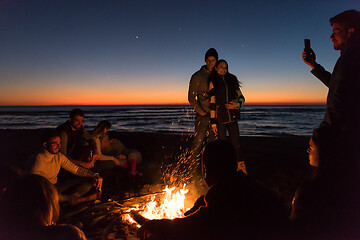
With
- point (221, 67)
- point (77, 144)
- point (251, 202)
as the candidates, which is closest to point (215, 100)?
point (221, 67)

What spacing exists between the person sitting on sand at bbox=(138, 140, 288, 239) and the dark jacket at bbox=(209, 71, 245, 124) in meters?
3.87

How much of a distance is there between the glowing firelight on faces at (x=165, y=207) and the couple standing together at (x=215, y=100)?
1706 millimetres

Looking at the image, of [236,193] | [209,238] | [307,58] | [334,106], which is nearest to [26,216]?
[209,238]

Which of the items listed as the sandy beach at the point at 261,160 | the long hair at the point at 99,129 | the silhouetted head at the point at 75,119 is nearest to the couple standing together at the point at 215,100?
the sandy beach at the point at 261,160

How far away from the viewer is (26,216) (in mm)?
1573

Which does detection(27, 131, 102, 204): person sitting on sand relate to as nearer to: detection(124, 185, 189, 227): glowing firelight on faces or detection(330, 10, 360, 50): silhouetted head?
detection(124, 185, 189, 227): glowing firelight on faces

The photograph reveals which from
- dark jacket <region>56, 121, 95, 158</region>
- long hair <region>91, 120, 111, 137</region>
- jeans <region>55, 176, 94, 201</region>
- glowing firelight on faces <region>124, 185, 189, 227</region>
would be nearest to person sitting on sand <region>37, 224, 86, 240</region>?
glowing firelight on faces <region>124, 185, 189, 227</region>

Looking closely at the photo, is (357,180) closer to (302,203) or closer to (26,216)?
(302,203)

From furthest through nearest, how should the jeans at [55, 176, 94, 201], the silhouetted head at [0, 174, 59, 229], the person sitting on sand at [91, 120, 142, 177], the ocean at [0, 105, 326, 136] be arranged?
Result: 1. the ocean at [0, 105, 326, 136]
2. the person sitting on sand at [91, 120, 142, 177]
3. the jeans at [55, 176, 94, 201]
4. the silhouetted head at [0, 174, 59, 229]

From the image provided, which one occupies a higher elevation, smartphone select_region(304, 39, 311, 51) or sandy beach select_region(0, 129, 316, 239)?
smartphone select_region(304, 39, 311, 51)

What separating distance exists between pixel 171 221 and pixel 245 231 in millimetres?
577

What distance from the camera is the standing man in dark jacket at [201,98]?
231 inches

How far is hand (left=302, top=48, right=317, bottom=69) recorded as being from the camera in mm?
3912

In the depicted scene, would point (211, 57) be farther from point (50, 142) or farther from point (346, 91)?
point (50, 142)
